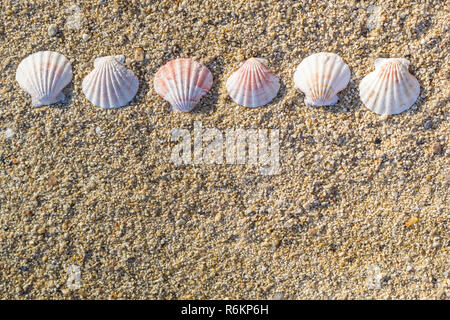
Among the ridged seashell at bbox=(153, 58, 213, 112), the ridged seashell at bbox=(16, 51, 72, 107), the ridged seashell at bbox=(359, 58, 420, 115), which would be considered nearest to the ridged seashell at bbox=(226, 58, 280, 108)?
the ridged seashell at bbox=(153, 58, 213, 112)

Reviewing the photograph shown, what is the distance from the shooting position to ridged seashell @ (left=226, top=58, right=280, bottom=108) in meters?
1.66

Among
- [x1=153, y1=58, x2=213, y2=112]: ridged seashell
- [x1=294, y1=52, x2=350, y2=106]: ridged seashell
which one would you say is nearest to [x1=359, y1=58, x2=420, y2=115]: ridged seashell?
[x1=294, y1=52, x2=350, y2=106]: ridged seashell

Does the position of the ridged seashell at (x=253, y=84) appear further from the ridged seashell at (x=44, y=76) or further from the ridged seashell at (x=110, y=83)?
the ridged seashell at (x=44, y=76)

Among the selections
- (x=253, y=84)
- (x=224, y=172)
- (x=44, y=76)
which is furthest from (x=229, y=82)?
(x=44, y=76)

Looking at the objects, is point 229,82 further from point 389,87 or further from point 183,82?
point 389,87

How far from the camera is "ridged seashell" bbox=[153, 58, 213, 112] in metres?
1.67

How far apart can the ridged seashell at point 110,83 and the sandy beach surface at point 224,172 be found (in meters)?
0.04

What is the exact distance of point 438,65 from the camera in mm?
1666

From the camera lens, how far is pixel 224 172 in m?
Result: 1.71

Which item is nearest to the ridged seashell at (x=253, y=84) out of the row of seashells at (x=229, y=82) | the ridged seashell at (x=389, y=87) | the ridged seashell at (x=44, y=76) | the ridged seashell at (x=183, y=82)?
the row of seashells at (x=229, y=82)

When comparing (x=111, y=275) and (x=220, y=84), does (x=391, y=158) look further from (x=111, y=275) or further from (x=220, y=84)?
(x=111, y=275)

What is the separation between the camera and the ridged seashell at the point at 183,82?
167cm

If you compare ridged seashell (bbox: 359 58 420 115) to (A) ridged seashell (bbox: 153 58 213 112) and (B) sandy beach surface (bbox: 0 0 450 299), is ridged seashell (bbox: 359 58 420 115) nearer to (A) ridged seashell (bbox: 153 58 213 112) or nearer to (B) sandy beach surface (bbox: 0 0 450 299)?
(B) sandy beach surface (bbox: 0 0 450 299)
